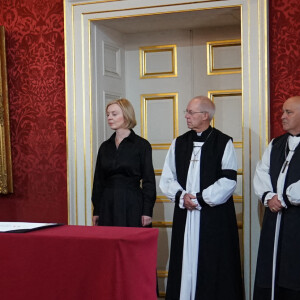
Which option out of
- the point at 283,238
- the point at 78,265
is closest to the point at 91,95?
the point at 283,238

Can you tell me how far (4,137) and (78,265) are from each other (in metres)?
3.56

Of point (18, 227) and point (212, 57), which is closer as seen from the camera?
point (18, 227)

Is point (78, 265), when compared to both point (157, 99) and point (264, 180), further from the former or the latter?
point (157, 99)

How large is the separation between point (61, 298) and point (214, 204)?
7.86 feet

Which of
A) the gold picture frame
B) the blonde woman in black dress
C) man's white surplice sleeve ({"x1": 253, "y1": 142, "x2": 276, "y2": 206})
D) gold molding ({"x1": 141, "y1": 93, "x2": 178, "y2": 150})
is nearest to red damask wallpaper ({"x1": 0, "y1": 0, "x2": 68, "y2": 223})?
the gold picture frame

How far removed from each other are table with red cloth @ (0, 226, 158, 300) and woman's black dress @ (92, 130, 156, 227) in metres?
2.31

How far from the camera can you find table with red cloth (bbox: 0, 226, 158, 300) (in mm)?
2117

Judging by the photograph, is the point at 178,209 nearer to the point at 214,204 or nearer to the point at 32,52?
the point at 214,204

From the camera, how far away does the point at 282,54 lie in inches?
190

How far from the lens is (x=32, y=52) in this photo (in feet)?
18.3

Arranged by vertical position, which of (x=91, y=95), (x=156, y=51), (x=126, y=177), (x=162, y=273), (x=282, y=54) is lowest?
(x=162, y=273)

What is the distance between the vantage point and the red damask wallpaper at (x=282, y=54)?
15.7 feet

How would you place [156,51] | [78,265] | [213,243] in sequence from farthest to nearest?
1. [156,51]
2. [213,243]
3. [78,265]

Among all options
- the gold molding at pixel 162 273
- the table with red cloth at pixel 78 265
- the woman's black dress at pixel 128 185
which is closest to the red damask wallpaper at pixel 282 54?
the woman's black dress at pixel 128 185
